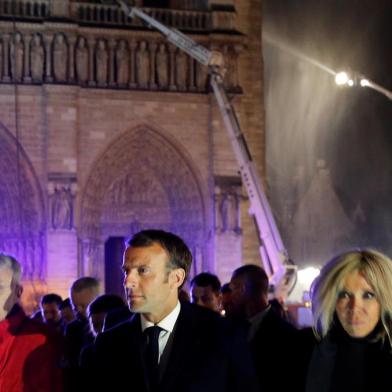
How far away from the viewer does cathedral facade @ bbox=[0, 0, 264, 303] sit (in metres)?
17.2

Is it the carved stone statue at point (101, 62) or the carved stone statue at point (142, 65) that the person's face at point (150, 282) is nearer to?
the carved stone statue at point (101, 62)

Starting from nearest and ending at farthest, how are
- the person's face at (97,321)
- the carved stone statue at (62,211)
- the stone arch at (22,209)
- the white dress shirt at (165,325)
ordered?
1. the white dress shirt at (165,325)
2. the person's face at (97,321)
3. the carved stone statue at (62,211)
4. the stone arch at (22,209)

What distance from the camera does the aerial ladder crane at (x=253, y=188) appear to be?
43.2 feet

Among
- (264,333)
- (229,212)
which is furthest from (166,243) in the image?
(229,212)

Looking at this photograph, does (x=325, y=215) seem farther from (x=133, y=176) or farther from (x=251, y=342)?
(x=251, y=342)

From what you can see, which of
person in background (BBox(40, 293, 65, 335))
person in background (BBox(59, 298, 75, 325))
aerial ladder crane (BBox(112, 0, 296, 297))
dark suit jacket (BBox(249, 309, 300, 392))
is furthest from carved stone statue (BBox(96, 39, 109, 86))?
dark suit jacket (BBox(249, 309, 300, 392))

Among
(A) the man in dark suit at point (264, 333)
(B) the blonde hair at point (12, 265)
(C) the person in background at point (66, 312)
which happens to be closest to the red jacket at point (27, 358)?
(B) the blonde hair at point (12, 265)

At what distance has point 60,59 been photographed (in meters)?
17.4

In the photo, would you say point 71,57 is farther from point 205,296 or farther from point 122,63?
point 205,296

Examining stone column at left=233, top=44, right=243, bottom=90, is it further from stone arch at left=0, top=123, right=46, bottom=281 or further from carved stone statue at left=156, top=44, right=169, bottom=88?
stone arch at left=0, top=123, right=46, bottom=281

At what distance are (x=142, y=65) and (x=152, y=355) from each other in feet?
51.2

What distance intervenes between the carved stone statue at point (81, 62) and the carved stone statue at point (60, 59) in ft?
0.92

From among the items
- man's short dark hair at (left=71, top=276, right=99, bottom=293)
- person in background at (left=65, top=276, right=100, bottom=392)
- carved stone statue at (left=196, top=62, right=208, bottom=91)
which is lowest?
person in background at (left=65, top=276, right=100, bottom=392)

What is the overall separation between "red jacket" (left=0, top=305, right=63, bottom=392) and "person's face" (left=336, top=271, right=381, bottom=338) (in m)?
1.32
